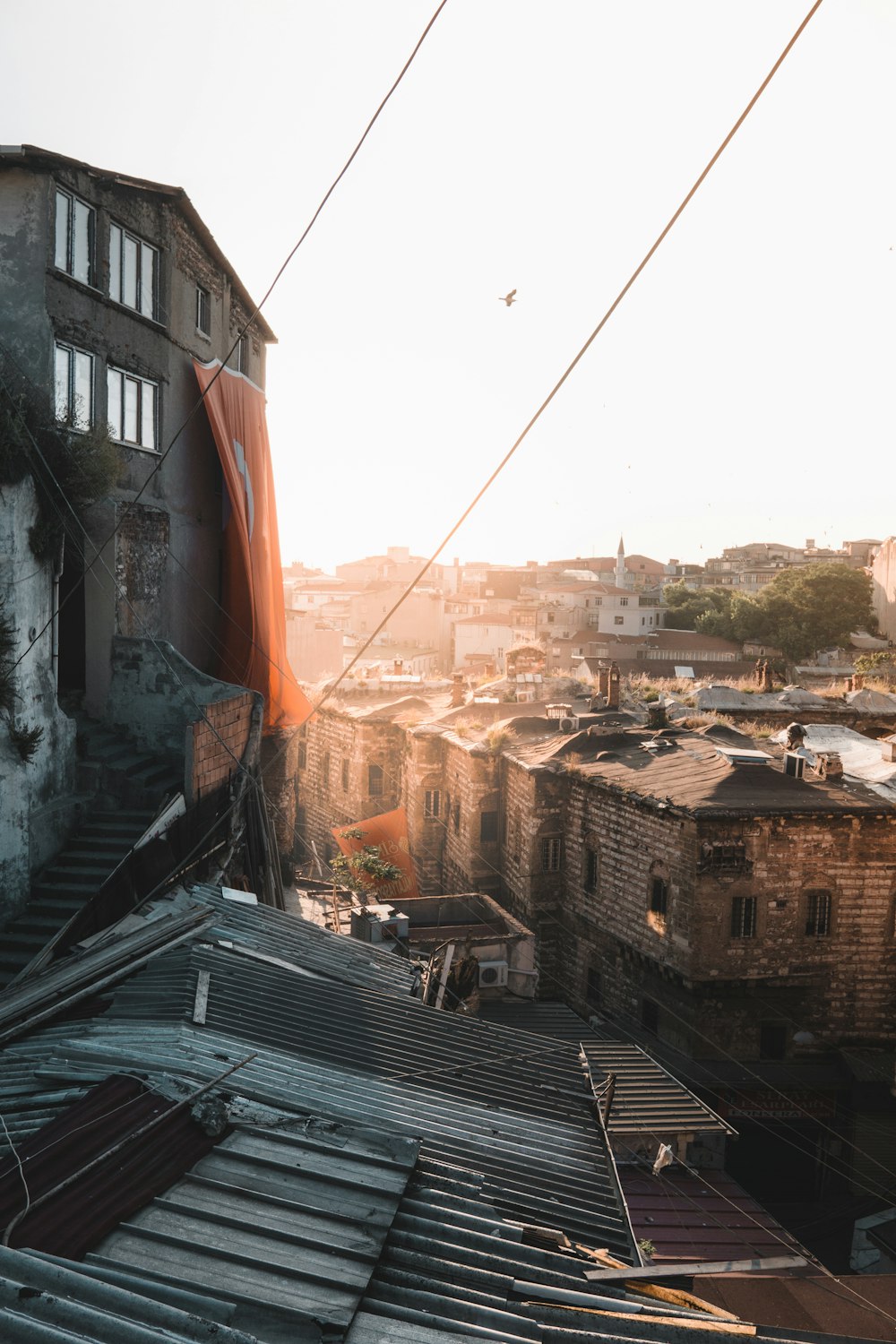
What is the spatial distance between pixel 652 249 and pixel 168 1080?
230 inches

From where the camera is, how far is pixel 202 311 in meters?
17.4

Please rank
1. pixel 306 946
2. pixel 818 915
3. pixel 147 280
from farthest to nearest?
pixel 818 915, pixel 147 280, pixel 306 946

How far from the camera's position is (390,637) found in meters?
61.9

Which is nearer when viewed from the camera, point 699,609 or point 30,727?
point 30,727

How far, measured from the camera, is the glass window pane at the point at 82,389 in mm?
12883

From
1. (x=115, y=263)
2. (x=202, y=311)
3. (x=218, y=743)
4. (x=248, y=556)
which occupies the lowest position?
(x=218, y=743)

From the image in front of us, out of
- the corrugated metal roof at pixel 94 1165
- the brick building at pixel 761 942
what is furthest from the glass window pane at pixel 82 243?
the brick building at pixel 761 942

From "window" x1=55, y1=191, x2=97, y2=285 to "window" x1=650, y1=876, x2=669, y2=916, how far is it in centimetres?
1588

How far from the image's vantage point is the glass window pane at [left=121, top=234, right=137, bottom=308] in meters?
14.2

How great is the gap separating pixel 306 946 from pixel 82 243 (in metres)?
10.5

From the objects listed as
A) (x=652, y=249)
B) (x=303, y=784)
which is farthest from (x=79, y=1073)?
(x=303, y=784)

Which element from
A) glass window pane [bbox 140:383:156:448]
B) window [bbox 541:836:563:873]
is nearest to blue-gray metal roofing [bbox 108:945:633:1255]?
glass window pane [bbox 140:383:156:448]

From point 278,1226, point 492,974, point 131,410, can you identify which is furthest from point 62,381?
point 492,974

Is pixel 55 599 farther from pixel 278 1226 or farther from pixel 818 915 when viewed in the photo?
pixel 818 915
